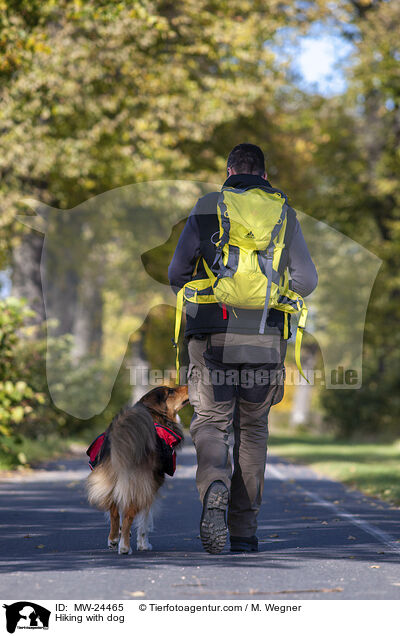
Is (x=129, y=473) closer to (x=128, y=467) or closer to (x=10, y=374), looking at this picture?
(x=128, y=467)

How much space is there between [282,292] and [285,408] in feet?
207

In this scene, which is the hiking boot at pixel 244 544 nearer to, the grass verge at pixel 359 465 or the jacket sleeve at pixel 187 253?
the jacket sleeve at pixel 187 253

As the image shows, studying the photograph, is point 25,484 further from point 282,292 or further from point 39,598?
point 39,598

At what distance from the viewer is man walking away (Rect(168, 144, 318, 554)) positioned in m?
6.13

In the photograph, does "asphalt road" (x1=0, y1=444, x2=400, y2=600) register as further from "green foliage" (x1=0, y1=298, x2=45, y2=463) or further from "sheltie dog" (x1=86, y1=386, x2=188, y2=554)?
"green foliage" (x1=0, y1=298, x2=45, y2=463)

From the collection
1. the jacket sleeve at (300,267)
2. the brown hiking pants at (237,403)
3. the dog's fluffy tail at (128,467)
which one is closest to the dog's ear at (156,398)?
the dog's fluffy tail at (128,467)

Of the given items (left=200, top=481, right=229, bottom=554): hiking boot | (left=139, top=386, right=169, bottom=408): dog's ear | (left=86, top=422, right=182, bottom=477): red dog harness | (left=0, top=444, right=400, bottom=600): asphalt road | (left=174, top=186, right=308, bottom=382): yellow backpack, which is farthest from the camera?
Answer: (left=139, top=386, right=169, bottom=408): dog's ear

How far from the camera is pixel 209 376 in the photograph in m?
6.22

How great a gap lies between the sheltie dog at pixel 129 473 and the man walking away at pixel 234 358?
0.32 meters

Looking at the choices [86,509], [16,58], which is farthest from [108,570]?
[16,58]

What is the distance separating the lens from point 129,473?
243 inches
